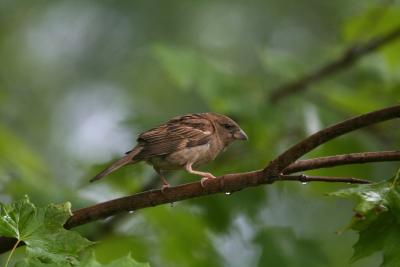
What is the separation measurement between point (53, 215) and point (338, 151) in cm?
427

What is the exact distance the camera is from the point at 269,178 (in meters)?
3.66

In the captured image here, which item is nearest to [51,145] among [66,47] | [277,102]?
[66,47]

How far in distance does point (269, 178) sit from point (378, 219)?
53cm

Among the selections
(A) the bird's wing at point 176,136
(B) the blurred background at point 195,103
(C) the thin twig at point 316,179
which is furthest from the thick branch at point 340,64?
(C) the thin twig at point 316,179

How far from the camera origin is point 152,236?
7117 millimetres

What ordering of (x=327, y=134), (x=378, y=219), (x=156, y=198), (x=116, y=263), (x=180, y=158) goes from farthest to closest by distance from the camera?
1. (x=180, y=158)
2. (x=156, y=198)
3. (x=116, y=263)
4. (x=378, y=219)
5. (x=327, y=134)

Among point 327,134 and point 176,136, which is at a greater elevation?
point 327,134

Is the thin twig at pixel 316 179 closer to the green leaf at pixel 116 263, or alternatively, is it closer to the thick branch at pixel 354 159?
the thick branch at pixel 354 159

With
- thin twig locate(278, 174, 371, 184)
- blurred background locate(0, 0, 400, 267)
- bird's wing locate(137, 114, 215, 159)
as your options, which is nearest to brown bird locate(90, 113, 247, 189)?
bird's wing locate(137, 114, 215, 159)

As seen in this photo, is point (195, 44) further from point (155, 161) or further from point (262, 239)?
point (155, 161)

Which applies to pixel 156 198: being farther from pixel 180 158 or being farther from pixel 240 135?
pixel 240 135

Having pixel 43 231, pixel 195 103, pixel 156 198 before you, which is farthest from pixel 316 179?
pixel 195 103

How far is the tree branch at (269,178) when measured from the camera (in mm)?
3322

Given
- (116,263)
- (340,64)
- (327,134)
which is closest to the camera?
(327,134)
